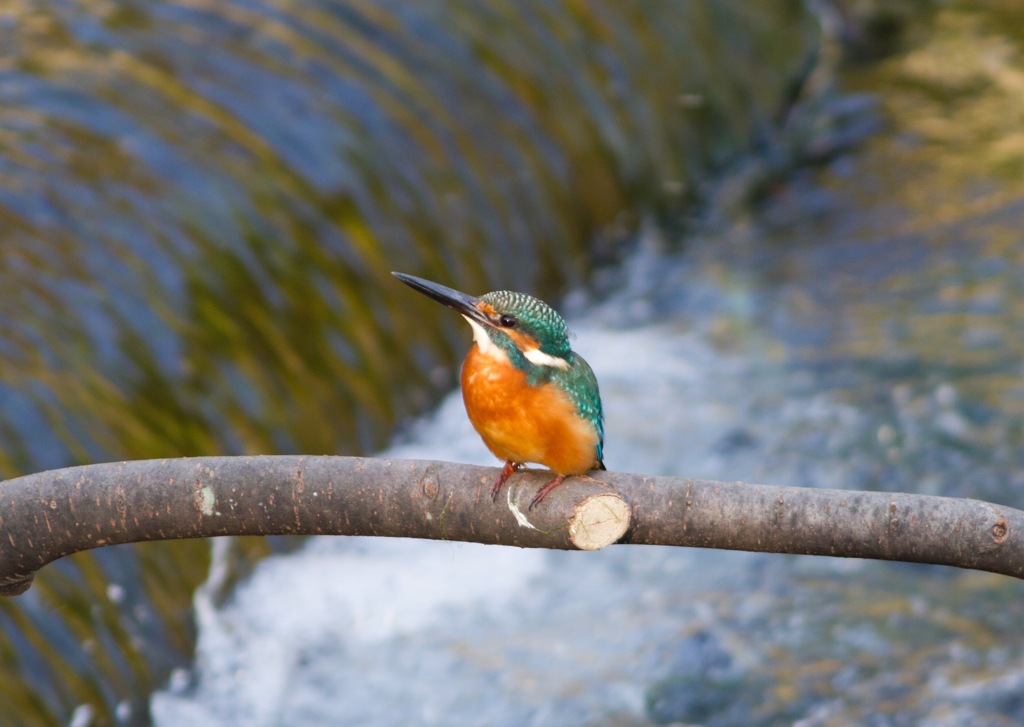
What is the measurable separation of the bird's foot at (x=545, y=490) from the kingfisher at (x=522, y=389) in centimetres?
8

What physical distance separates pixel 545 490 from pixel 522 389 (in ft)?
1.14

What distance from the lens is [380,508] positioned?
239 cm

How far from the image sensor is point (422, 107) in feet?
22.0

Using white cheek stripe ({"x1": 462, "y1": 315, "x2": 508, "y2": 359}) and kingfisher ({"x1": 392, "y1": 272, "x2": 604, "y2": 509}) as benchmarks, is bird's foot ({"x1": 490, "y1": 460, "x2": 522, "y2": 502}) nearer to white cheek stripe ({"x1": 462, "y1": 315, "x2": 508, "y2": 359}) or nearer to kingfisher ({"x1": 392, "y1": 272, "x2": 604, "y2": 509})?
kingfisher ({"x1": 392, "y1": 272, "x2": 604, "y2": 509})

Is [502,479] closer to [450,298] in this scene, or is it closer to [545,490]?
[545,490]

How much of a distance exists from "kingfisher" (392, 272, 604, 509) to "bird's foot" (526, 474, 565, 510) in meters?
0.08

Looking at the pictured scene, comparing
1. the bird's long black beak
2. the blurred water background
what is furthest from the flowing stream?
the bird's long black beak

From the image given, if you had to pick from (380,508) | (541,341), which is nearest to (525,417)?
(541,341)

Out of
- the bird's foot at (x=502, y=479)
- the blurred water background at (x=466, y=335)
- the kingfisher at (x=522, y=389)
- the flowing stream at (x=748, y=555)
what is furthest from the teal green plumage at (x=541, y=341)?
the flowing stream at (x=748, y=555)

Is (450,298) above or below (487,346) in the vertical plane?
above

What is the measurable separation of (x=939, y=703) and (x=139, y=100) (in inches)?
160

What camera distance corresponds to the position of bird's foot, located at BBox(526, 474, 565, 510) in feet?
8.09

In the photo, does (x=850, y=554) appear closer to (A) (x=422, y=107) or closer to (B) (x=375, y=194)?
(B) (x=375, y=194)

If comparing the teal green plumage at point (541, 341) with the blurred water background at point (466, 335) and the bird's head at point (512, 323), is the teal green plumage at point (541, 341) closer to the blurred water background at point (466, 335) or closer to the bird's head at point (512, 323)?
the bird's head at point (512, 323)
